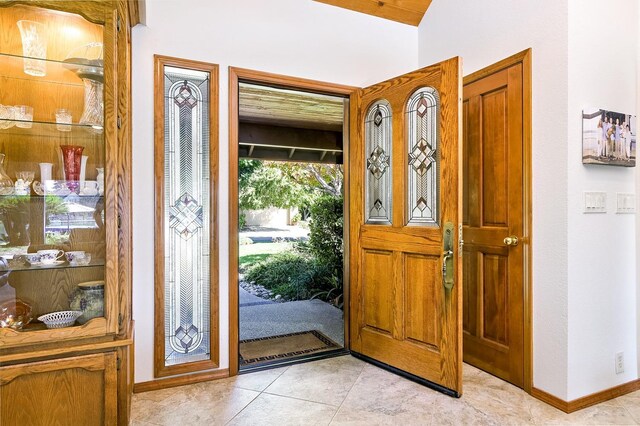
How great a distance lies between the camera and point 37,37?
1890mm

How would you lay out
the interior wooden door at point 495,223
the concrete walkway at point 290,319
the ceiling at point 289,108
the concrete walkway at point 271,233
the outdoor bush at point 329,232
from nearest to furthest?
the interior wooden door at point 495,223 → the concrete walkway at point 290,319 → the ceiling at point 289,108 → the outdoor bush at point 329,232 → the concrete walkway at point 271,233

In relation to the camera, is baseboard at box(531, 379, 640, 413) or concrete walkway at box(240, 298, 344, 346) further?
concrete walkway at box(240, 298, 344, 346)

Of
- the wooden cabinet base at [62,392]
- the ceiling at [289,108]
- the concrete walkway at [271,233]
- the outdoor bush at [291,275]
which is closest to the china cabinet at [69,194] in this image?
the wooden cabinet base at [62,392]

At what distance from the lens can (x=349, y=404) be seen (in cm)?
237

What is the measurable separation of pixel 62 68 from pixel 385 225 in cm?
220

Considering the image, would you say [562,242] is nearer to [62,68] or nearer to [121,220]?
[121,220]

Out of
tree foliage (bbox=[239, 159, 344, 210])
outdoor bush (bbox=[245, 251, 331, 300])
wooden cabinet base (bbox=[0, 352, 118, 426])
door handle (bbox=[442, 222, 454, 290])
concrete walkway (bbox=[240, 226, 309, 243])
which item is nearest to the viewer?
wooden cabinet base (bbox=[0, 352, 118, 426])

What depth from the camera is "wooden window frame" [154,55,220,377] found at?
8.36 feet

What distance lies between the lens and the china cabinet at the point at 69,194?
181 centimetres

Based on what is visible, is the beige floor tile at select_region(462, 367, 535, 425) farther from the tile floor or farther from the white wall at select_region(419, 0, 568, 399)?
the white wall at select_region(419, 0, 568, 399)

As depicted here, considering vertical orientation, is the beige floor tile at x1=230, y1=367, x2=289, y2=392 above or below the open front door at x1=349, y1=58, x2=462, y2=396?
below

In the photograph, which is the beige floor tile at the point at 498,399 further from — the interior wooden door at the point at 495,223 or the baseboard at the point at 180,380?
the baseboard at the point at 180,380

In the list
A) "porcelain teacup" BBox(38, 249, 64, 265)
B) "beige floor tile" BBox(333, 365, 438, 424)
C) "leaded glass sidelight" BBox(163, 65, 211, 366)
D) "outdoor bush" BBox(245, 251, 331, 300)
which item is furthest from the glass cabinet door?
"outdoor bush" BBox(245, 251, 331, 300)

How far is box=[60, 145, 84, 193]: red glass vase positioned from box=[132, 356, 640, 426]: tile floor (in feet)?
4.51
